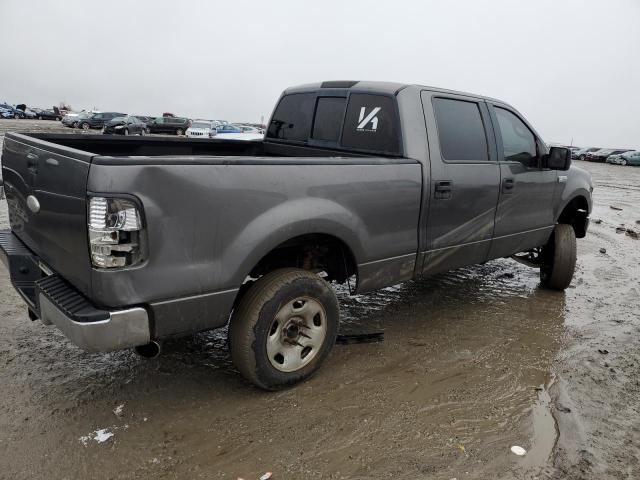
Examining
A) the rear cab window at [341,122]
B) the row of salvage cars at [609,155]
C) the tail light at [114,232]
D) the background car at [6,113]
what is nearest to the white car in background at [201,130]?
the rear cab window at [341,122]

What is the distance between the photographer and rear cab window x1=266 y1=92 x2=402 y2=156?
3773 millimetres

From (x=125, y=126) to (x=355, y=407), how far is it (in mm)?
35817

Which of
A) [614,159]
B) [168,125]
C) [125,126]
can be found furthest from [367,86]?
[614,159]

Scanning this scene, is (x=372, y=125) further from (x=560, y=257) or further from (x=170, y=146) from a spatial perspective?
(x=560, y=257)

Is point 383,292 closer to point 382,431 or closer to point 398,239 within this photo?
point 398,239

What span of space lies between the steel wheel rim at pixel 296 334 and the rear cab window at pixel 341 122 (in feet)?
4.37

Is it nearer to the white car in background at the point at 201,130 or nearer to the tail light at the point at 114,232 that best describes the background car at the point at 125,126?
the white car in background at the point at 201,130

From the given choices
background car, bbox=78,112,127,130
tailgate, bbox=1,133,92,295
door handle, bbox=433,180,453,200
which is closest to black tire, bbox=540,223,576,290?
door handle, bbox=433,180,453,200

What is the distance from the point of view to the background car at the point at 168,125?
40406 mm

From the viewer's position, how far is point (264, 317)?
9.54ft

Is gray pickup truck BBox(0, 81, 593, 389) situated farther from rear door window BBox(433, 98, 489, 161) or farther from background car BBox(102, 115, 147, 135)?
background car BBox(102, 115, 147, 135)

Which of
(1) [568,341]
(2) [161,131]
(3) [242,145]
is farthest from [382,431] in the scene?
(2) [161,131]

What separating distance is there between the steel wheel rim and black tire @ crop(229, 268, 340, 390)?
3 cm

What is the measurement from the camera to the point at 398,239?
3.56m
